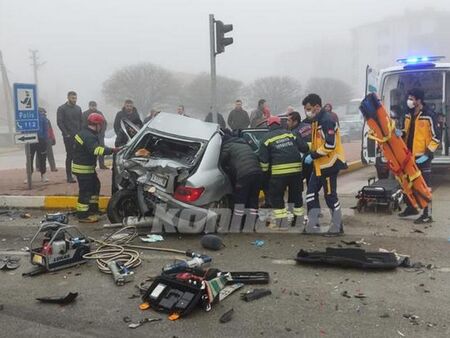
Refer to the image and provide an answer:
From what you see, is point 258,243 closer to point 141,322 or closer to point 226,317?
point 226,317

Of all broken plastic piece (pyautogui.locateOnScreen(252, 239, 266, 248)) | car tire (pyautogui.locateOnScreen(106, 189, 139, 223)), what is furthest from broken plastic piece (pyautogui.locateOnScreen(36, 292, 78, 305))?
car tire (pyautogui.locateOnScreen(106, 189, 139, 223))

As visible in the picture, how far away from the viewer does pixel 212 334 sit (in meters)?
3.45

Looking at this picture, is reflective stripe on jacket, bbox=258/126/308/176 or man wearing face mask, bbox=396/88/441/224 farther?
man wearing face mask, bbox=396/88/441/224

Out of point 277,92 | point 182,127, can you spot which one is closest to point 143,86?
point 277,92

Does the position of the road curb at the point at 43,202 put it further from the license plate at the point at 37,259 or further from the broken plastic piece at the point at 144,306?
the broken plastic piece at the point at 144,306

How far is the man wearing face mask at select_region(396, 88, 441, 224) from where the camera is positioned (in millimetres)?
6719

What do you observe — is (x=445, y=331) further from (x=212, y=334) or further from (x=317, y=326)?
(x=212, y=334)

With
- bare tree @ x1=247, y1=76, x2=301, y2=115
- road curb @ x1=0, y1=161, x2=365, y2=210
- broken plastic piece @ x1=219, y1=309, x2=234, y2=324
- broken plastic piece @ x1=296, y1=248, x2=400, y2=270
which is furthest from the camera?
bare tree @ x1=247, y1=76, x2=301, y2=115

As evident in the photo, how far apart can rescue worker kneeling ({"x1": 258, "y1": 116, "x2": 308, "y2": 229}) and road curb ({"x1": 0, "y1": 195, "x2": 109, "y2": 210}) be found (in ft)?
9.28

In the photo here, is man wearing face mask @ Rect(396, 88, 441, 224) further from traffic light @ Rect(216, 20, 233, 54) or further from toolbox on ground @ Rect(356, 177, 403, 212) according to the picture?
traffic light @ Rect(216, 20, 233, 54)

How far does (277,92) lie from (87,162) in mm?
28667

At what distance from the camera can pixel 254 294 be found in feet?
13.5

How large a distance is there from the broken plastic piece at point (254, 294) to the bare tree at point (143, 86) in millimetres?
33202

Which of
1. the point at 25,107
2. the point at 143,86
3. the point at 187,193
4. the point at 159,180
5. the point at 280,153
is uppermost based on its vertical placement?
the point at 143,86
